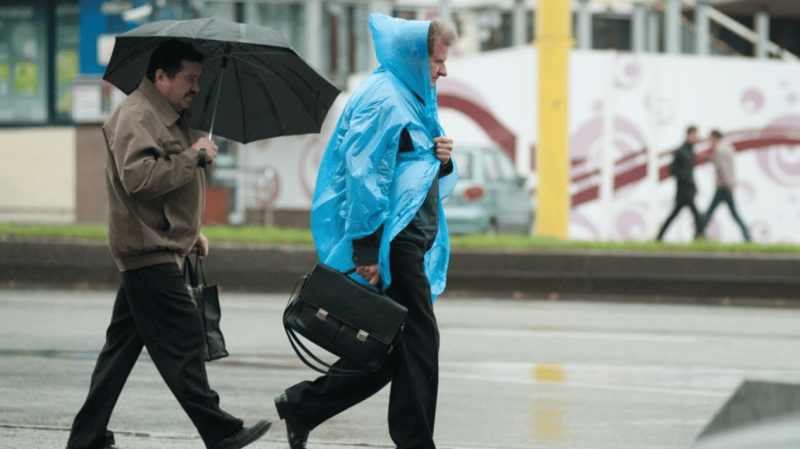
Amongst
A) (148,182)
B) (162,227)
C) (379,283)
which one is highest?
(148,182)

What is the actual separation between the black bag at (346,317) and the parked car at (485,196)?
13045mm

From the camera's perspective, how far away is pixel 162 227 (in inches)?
178

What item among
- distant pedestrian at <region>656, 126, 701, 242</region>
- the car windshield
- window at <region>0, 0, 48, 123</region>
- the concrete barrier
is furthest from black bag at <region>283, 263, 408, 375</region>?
window at <region>0, 0, 48, 123</region>

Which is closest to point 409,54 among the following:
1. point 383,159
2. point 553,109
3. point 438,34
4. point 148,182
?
point 438,34

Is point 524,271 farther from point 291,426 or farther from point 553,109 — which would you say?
point 291,426

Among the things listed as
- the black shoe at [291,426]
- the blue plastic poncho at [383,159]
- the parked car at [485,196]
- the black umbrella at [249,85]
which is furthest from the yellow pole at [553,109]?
the black shoe at [291,426]

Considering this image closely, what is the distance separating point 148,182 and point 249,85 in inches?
40.8

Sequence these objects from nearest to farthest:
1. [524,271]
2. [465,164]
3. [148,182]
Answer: [148,182]
[524,271]
[465,164]

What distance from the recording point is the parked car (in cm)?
1781

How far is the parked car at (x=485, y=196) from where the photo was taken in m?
17.8

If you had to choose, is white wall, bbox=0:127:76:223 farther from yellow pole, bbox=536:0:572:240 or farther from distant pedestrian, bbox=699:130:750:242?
distant pedestrian, bbox=699:130:750:242

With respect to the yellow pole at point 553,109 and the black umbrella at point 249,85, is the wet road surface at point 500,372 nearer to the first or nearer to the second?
the black umbrella at point 249,85

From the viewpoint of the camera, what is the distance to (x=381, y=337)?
172 inches

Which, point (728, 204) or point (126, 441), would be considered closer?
point (126, 441)
